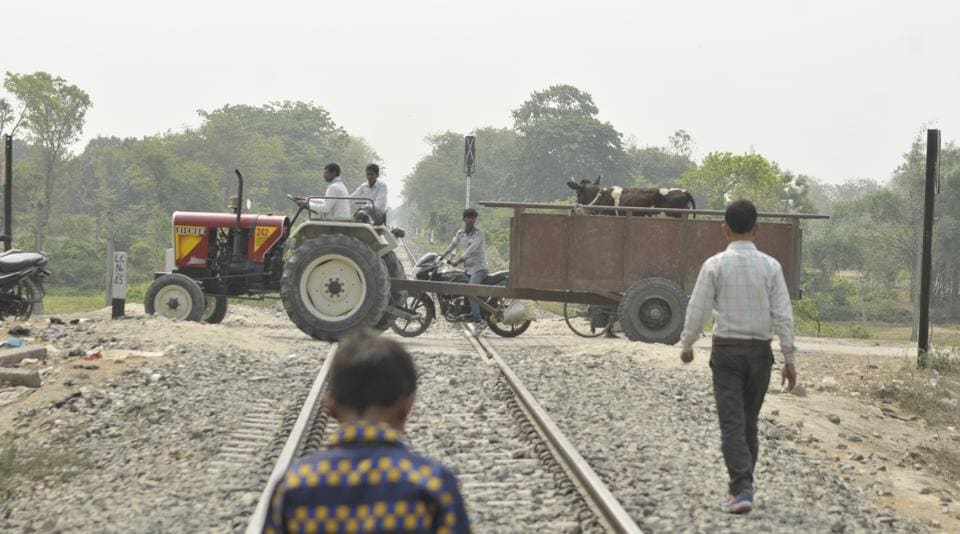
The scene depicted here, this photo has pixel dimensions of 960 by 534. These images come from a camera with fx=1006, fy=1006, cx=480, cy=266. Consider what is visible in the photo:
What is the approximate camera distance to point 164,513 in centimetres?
515

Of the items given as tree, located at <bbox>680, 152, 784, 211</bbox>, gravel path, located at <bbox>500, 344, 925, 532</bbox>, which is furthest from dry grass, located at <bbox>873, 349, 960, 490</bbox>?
tree, located at <bbox>680, 152, 784, 211</bbox>

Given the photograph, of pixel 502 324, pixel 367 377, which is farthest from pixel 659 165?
pixel 367 377

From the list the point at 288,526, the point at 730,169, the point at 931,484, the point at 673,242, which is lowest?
the point at 931,484

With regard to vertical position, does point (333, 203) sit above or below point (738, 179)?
below

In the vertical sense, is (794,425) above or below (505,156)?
below

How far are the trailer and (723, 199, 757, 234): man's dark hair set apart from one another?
6.99m

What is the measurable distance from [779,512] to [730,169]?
55.9 m

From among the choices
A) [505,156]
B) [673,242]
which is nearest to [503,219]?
[505,156]

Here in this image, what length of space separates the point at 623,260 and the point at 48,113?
48503 mm

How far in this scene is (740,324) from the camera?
5.44 metres

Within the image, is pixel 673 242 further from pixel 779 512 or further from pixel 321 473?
pixel 321 473

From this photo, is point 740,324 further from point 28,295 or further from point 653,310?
point 28,295

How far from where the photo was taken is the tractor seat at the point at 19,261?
12.8 m

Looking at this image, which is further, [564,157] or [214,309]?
[564,157]
